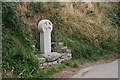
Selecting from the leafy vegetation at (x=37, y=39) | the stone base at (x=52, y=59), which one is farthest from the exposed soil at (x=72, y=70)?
the stone base at (x=52, y=59)

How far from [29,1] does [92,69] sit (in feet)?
12.6

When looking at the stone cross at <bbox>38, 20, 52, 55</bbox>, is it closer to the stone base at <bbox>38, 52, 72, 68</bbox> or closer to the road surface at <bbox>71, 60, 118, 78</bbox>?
the stone base at <bbox>38, 52, 72, 68</bbox>

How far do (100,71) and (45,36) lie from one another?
88.4 inches

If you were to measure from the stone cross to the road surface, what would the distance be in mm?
1435

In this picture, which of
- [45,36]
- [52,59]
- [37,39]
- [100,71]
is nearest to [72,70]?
[52,59]

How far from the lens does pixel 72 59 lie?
1149cm

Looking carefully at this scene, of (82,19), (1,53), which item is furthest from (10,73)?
(82,19)

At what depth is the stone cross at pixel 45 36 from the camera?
1057 centimetres

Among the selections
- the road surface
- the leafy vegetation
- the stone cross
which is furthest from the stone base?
the road surface

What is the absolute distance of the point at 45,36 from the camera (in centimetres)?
1068

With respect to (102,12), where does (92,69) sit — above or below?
below

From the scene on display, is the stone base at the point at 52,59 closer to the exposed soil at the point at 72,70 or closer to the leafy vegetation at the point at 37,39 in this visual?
the leafy vegetation at the point at 37,39

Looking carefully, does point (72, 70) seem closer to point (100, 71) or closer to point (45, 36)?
point (100, 71)

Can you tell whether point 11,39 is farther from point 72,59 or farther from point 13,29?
point 72,59
